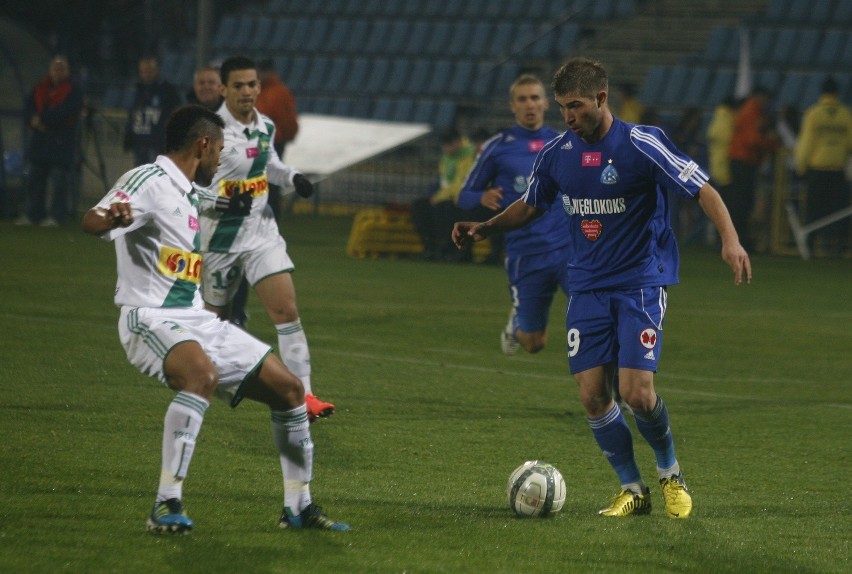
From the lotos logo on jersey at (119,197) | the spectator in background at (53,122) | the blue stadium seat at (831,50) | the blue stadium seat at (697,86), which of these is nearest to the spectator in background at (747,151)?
the blue stadium seat at (697,86)

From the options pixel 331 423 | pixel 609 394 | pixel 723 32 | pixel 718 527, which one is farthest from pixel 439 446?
pixel 723 32

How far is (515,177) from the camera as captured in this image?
371 inches

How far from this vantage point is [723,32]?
89.5 feet

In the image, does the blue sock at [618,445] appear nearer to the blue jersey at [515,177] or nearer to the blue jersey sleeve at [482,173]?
the blue jersey at [515,177]

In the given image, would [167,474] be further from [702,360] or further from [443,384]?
[702,360]

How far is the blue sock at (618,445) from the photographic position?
6202 mm

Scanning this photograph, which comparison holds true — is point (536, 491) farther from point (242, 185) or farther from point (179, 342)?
point (242, 185)

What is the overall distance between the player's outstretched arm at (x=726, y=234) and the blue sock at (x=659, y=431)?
67cm

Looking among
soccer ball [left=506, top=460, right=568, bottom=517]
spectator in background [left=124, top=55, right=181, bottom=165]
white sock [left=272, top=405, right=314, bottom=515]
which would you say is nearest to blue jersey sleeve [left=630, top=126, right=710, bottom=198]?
soccer ball [left=506, top=460, right=568, bottom=517]

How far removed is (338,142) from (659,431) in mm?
A: 18986

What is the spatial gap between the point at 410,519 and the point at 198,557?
1.07 meters

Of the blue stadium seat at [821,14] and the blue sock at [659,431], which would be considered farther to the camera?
the blue stadium seat at [821,14]

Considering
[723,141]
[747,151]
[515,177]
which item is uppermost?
[723,141]

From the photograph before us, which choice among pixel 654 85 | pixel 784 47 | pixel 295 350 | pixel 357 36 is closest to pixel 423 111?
pixel 357 36
